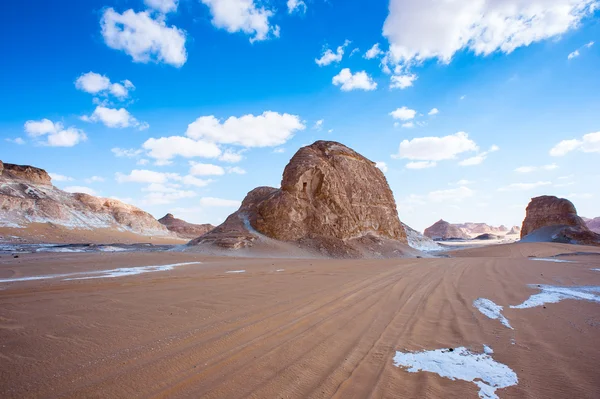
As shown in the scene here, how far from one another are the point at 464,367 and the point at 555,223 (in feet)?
201

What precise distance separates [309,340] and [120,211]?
67.8 m

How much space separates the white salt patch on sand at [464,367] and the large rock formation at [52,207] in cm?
5407

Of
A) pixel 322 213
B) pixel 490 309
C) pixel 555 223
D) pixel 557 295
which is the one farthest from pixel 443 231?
pixel 490 309

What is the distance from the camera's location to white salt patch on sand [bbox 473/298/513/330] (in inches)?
216

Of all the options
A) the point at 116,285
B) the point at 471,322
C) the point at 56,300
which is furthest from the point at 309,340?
the point at 116,285

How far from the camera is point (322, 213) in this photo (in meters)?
28.3

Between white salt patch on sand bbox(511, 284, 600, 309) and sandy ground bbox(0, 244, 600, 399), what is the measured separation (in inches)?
12.8

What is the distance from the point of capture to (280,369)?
3.39 metres

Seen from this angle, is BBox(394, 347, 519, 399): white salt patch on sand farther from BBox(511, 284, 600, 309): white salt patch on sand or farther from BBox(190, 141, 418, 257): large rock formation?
BBox(190, 141, 418, 257): large rock formation

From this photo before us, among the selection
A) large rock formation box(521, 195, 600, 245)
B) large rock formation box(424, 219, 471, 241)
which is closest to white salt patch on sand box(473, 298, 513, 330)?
large rock formation box(521, 195, 600, 245)

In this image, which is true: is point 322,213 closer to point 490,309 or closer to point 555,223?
point 490,309

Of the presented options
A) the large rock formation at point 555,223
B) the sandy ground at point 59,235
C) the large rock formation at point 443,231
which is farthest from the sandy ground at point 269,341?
the large rock formation at point 443,231

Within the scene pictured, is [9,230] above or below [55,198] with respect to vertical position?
below

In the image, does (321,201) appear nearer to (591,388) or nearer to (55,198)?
(591,388)
